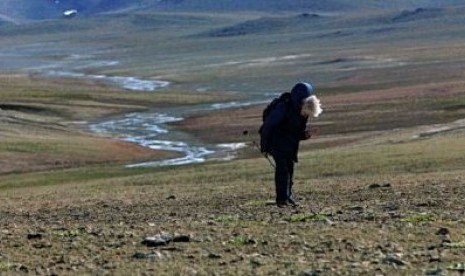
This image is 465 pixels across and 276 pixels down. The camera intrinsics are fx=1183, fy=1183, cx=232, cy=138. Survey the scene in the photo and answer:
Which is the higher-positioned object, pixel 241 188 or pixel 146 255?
pixel 146 255

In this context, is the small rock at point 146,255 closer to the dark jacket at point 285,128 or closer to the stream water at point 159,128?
the dark jacket at point 285,128

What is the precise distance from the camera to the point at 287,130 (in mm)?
16844

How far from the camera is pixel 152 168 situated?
1628 inches

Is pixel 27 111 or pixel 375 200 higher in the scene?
pixel 375 200

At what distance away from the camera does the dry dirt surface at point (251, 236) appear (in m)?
10.6

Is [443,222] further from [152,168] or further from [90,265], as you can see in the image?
[152,168]

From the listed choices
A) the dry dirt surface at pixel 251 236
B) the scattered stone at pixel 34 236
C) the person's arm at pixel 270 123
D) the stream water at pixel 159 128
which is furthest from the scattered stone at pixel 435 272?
the stream water at pixel 159 128

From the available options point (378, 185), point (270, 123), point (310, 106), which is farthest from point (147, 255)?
point (378, 185)

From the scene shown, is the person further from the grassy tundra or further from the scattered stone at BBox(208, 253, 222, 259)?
the scattered stone at BBox(208, 253, 222, 259)

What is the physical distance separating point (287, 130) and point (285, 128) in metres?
0.06

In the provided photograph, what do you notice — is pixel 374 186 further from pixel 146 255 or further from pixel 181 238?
pixel 146 255

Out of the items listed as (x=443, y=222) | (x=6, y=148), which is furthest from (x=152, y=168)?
(x=443, y=222)

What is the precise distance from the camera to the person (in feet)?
53.6

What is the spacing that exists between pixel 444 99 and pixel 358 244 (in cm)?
5311
